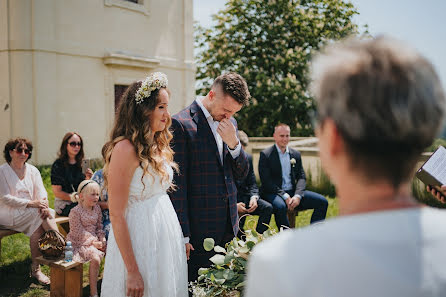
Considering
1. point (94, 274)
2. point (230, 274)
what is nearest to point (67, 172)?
point (94, 274)

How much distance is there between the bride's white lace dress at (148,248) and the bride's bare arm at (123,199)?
106 mm

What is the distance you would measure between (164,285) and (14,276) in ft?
11.0

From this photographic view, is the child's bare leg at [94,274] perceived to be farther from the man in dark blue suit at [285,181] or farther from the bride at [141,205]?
the man in dark blue suit at [285,181]

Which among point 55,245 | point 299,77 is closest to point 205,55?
point 299,77

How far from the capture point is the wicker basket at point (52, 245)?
450 cm

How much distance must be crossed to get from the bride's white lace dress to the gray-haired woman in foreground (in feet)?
5.98

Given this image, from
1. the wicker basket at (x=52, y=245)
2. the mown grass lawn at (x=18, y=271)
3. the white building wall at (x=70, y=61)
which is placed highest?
the white building wall at (x=70, y=61)

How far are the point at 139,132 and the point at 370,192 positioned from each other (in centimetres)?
187

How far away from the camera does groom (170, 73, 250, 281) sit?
3.06 meters

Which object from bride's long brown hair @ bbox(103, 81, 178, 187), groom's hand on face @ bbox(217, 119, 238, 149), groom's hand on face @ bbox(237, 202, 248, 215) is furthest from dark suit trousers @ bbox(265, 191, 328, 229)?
bride's long brown hair @ bbox(103, 81, 178, 187)

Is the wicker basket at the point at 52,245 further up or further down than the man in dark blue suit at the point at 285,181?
further down

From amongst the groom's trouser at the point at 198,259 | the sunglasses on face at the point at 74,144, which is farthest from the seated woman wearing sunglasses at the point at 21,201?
the groom's trouser at the point at 198,259

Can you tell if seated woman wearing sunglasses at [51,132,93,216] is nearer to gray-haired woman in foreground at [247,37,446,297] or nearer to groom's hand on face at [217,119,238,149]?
groom's hand on face at [217,119,238,149]

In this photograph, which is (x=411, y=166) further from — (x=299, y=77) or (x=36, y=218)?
(x=299, y=77)
